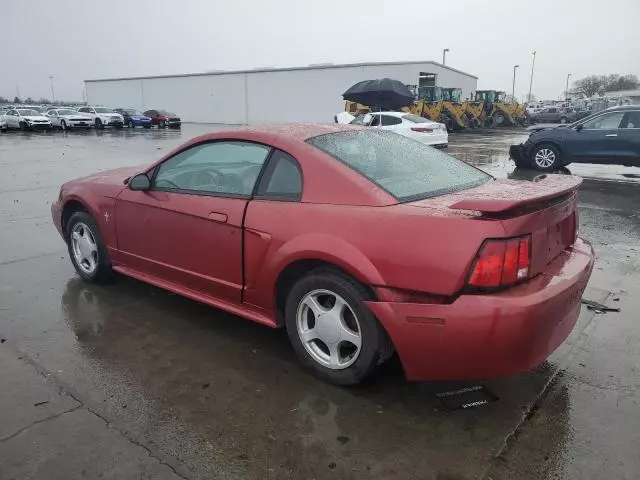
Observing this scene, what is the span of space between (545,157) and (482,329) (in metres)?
11.2

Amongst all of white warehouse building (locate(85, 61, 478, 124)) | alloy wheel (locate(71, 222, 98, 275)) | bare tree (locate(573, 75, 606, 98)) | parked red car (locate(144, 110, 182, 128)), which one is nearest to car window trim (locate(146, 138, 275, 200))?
alloy wheel (locate(71, 222, 98, 275))

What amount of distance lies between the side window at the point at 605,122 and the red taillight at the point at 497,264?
10.6 m

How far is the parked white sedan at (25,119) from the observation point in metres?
30.1

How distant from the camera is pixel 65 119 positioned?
3225cm

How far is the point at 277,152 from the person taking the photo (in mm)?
3199

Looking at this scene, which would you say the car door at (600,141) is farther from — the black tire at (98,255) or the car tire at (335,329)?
the black tire at (98,255)

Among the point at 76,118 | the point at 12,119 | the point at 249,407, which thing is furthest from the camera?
the point at 76,118

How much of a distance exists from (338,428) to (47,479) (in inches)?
51.3

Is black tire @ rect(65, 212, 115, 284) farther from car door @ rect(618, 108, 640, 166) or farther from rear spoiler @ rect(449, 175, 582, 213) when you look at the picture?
car door @ rect(618, 108, 640, 166)

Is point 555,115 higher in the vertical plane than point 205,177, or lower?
lower

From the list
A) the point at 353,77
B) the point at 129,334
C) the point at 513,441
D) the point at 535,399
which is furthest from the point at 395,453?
the point at 353,77

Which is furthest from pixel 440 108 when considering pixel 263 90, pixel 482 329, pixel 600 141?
pixel 482 329

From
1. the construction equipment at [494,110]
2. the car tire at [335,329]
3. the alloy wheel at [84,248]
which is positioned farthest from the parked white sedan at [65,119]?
the car tire at [335,329]

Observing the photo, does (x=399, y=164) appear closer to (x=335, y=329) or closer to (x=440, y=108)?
(x=335, y=329)
